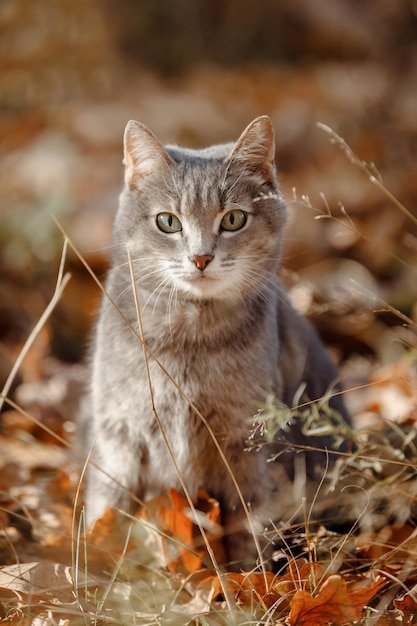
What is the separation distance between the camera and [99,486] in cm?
229

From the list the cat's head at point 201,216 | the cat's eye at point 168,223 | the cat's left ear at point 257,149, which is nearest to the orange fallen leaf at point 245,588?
the cat's head at point 201,216

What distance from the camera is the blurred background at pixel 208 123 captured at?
3945 mm

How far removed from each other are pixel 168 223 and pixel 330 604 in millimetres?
1104

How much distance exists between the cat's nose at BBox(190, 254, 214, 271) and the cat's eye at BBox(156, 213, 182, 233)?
155 mm

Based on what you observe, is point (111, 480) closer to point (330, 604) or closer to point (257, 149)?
point (330, 604)

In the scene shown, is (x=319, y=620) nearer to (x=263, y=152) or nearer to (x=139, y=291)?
(x=139, y=291)

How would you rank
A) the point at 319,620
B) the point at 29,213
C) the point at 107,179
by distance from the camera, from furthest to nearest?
the point at 107,179 < the point at 29,213 < the point at 319,620

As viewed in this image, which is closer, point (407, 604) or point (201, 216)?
point (407, 604)

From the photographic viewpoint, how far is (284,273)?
99.7 inches

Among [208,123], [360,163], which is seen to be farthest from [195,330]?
[208,123]

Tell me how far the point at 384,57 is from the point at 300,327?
6.54m

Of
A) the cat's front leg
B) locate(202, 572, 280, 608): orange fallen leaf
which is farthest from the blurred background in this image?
locate(202, 572, 280, 608): orange fallen leaf

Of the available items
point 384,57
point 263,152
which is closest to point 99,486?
point 263,152

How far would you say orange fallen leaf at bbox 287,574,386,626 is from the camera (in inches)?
62.0
